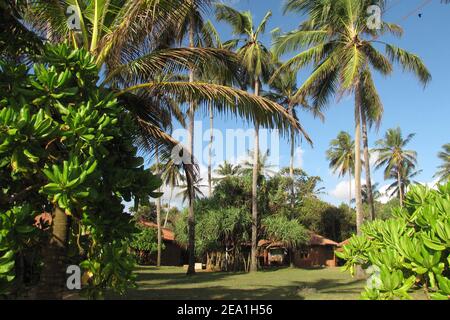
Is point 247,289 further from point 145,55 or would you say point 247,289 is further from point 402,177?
point 402,177

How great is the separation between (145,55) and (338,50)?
12546 millimetres

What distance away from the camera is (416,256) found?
2486mm

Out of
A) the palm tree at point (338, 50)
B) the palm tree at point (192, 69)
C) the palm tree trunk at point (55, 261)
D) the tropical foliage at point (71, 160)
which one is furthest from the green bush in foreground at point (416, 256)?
the palm tree at point (338, 50)

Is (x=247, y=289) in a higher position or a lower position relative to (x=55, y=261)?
lower

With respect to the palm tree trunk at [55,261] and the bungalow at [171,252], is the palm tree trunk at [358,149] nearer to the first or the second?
the palm tree trunk at [55,261]

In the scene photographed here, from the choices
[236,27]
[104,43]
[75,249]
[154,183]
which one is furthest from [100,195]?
[236,27]

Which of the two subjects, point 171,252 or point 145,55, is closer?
point 145,55

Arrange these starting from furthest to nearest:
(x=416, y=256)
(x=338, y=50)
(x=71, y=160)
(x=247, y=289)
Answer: (x=338, y=50) → (x=247, y=289) → (x=71, y=160) → (x=416, y=256)

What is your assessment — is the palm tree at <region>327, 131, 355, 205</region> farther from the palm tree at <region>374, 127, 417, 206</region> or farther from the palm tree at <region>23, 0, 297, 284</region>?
the palm tree at <region>23, 0, 297, 284</region>

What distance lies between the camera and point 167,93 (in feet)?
25.4

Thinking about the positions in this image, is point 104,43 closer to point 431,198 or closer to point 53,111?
point 53,111

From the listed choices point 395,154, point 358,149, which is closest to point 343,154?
point 395,154

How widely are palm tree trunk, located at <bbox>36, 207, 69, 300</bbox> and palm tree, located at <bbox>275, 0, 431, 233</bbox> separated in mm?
14410

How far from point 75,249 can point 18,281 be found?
69 cm
